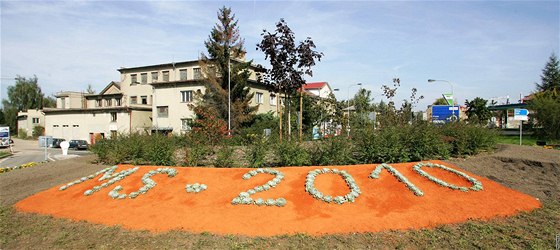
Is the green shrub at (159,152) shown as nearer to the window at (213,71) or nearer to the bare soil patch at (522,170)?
the bare soil patch at (522,170)

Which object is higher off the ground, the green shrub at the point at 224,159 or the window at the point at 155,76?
the window at the point at 155,76

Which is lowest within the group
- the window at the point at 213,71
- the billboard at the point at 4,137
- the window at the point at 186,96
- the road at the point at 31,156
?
the road at the point at 31,156

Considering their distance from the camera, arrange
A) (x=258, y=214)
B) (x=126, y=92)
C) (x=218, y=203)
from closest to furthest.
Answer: (x=258, y=214), (x=218, y=203), (x=126, y=92)

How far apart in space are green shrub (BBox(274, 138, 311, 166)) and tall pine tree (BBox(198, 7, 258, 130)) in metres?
21.7

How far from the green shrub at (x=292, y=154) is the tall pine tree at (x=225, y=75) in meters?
21.7

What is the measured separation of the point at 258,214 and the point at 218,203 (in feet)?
3.91

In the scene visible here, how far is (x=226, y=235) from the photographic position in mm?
6602

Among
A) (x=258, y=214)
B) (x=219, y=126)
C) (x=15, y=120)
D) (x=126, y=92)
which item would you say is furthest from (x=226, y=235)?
(x=15, y=120)

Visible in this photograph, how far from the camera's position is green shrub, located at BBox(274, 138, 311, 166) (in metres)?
10.5

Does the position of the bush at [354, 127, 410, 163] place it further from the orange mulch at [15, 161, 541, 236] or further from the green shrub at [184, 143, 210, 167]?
Answer: the green shrub at [184, 143, 210, 167]

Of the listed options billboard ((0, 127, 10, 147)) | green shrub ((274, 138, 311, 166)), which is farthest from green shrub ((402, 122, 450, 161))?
billboard ((0, 127, 10, 147))

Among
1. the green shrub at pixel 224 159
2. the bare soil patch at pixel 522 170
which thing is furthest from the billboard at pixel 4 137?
the bare soil patch at pixel 522 170

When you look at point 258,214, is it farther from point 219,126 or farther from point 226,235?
point 219,126

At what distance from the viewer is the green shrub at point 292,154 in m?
10.5
